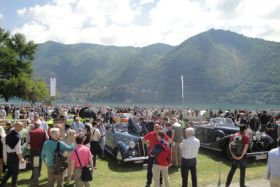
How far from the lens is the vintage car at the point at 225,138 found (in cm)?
1413

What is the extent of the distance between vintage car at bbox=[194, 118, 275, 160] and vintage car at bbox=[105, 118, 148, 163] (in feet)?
10.5

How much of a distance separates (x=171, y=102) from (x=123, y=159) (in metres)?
167

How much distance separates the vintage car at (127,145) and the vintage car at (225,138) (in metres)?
3.19

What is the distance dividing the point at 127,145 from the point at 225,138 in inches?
166

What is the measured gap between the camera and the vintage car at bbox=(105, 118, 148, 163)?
12.7 meters

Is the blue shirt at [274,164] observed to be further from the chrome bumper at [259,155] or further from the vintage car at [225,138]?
the chrome bumper at [259,155]

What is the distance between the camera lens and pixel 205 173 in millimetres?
12273

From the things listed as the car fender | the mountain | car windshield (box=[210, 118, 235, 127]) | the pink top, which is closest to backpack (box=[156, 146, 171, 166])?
the pink top

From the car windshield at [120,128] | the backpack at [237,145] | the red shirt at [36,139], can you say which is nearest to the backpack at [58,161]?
the red shirt at [36,139]

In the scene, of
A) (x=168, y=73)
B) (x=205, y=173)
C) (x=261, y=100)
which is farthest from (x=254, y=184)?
(x=168, y=73)

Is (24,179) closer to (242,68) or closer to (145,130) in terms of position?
(145,130)

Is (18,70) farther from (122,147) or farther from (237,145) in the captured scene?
(237,145)

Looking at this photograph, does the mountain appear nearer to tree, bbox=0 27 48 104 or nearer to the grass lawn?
tree, bbox=0 27 48 104

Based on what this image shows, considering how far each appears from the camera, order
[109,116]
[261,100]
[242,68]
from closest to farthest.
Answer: [109,116], [261,100], [242,68]
